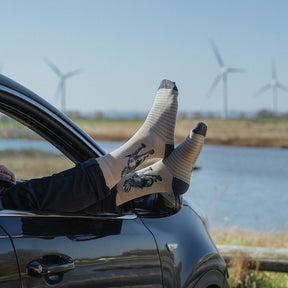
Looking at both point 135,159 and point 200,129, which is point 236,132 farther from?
point 135,159

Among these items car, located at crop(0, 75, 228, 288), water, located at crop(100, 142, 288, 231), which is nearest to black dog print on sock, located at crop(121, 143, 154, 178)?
car, located at crop(0, 75, 228, 288)

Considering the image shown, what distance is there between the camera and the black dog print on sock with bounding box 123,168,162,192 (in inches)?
104

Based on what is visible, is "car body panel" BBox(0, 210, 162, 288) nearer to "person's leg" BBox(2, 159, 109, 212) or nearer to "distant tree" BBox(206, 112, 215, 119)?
"person's leg" BBox(2, 159, 109, 212)

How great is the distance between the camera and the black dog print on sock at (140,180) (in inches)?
104

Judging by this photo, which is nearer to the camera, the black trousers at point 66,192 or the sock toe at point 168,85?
the black trousers at point 66,192

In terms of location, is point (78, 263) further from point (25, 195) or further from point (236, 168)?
point (236, 168)

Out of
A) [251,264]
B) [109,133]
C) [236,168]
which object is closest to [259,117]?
[109,133]

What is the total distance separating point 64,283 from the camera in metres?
1.97

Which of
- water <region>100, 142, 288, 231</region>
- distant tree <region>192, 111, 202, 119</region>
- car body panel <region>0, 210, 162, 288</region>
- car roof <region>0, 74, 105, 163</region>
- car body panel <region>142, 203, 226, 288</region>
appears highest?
car roof <region>0, 74, 105, 163</region>

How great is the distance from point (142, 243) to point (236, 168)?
33584mm

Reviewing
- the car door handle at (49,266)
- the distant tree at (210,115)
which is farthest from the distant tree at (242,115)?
the car door handle at (49,266)

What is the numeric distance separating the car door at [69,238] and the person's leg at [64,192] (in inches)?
3.9

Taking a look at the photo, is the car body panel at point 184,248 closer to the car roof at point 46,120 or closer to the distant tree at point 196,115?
the car roof at point 46,120

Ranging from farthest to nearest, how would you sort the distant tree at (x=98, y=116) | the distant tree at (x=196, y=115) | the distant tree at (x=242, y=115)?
the distant tree at (x=98, y=116), the distant tree at (x=196, y=115), the distant tree at (x=242, y=115)
